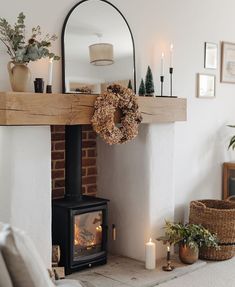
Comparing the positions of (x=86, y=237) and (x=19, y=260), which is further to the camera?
(x=86, y=237)

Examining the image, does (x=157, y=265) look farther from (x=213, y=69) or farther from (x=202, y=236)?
(x=213, y=69)

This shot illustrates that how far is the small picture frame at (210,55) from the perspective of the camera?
4387 millimetres

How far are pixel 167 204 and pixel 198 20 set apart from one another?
1.85m

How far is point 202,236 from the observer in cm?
364

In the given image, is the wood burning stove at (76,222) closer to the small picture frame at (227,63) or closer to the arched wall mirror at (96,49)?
the arched wall mirror at (96,49)

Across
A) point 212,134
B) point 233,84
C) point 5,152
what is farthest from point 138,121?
point 233,84

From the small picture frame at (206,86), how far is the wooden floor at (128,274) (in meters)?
1.66

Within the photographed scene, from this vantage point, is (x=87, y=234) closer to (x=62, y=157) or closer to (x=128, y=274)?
(x=128, y=274)

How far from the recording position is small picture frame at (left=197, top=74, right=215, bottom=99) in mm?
4334

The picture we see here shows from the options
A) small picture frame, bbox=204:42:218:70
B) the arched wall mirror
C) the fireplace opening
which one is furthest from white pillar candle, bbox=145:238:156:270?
small picture frame, bbox=204:42:218:70

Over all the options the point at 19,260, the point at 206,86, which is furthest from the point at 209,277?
the point at 19,260

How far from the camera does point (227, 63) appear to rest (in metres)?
4.63

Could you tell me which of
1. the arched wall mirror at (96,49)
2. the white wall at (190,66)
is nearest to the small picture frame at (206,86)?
the white wall at (190,66)

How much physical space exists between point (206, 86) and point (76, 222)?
78.6 inches
